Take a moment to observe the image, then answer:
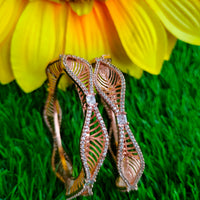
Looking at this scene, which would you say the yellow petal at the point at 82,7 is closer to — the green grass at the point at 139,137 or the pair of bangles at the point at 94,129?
the pair of bangles at the point at 94,129

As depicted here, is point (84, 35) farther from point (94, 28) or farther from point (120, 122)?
point (120, 122)

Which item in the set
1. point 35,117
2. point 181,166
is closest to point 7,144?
point 35,117

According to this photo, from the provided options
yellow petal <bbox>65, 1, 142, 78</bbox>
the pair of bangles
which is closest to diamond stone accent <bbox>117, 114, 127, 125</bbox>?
the pair of bangles

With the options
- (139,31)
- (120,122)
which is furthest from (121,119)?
(139,31)

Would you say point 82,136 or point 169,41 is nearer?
point 82,136

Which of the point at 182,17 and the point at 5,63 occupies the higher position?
the point at 182,17

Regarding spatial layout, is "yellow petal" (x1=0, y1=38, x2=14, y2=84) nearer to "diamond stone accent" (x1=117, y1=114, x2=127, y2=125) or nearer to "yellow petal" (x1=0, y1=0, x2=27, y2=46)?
"yellow petal" (x1=0, y1=0, x2=27, y2=46)

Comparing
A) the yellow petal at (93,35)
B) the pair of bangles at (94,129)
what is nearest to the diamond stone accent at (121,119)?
the pair of bangles at (94,129)
